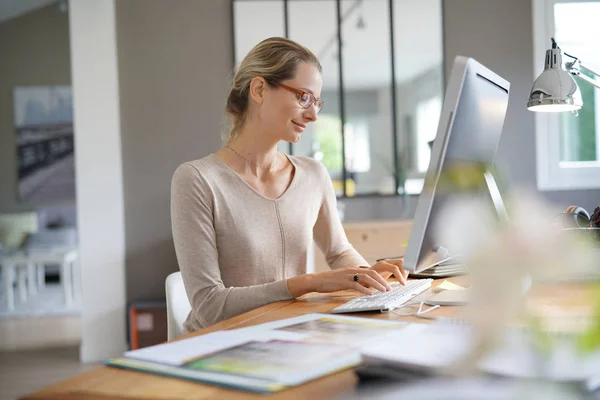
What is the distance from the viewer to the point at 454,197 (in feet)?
3.99

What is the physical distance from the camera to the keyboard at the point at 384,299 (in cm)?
126

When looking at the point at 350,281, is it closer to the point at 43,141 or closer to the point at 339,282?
the point at 339,282

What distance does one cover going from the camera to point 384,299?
4.39ft

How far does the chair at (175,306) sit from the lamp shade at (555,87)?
3.76ft

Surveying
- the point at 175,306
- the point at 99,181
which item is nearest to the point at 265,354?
the point at 175,306

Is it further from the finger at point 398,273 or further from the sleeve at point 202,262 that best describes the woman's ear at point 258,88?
the finger at point 398,273

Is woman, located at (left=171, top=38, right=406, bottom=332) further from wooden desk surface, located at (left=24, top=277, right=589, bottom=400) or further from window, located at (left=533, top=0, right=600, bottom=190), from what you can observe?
window, located at (left=533, top=0, right=600, bottom=190)

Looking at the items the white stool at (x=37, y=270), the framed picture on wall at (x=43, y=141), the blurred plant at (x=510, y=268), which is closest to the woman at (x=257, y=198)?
the blurred plant at (x=510, y=268)

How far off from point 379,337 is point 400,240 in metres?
2.69

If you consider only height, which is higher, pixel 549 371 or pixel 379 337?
pixel 549 371

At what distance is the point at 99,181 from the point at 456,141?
3197mm

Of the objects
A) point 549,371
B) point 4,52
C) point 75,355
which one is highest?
point 4,52

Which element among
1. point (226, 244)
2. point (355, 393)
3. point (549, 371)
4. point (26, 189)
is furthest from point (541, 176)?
point (26, 189)

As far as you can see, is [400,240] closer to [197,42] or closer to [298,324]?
[197,42]
